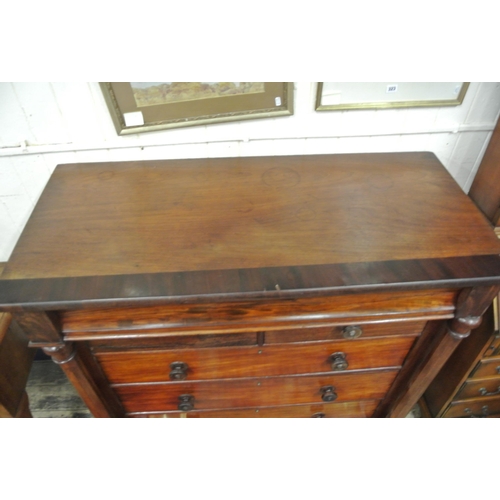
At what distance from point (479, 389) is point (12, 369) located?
174cm

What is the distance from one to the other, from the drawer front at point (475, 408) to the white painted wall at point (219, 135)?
0.98 metres

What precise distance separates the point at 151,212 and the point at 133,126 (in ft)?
1.18

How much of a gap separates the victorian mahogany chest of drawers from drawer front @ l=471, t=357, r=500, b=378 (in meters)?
0.29

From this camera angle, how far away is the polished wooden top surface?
0.95m

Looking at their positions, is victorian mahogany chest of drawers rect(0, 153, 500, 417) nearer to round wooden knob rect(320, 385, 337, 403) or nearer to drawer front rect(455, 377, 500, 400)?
round wooden knob rect(320, 385, 337, 403)

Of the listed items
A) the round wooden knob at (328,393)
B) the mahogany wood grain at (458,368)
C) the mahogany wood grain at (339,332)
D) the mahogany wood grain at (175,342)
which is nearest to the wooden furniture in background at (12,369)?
the mahogany wood grain at (175,342)

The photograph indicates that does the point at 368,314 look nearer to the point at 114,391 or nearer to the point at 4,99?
the point at 114,391

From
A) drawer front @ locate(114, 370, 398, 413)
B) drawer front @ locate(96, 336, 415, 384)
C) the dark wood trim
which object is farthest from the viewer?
drawer front @ locate(114, 370, 398, 413)

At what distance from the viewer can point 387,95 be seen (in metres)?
1.28

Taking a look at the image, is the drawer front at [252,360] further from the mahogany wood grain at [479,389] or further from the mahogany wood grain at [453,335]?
the mahogany wood grain at [479,389]


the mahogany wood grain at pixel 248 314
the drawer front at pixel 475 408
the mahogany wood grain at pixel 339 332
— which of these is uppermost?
the mahogany wood grain at pixel 248 314

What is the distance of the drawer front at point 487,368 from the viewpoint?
1.34 meters

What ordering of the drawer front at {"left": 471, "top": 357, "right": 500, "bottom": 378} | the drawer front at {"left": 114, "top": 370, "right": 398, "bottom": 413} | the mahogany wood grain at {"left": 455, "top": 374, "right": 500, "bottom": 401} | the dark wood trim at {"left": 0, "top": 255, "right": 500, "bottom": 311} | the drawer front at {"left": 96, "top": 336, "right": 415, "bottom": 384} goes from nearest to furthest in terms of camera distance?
the dark wood trim at {"left": 0, "top": 255, "right": 500, "bottom": 311}, the drawer front at {"left": 96, "top": 336, "right": 415, "bottom": 384}, the drawer front at {"left": 114, "top": 370, "right": 398, "bottom": 413}, the drawer front at {"left": 471, "top": 357, "right": 500, "bottom": 378}, the mahogany wood grain at {"left": 455, "top": 374, "right": 500, "bottom": 401}

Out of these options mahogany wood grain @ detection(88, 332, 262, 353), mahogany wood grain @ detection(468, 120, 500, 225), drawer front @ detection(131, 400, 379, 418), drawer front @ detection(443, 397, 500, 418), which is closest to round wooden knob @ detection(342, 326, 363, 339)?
mahogany wood grain @ detection(88, 332, 262, 353)
